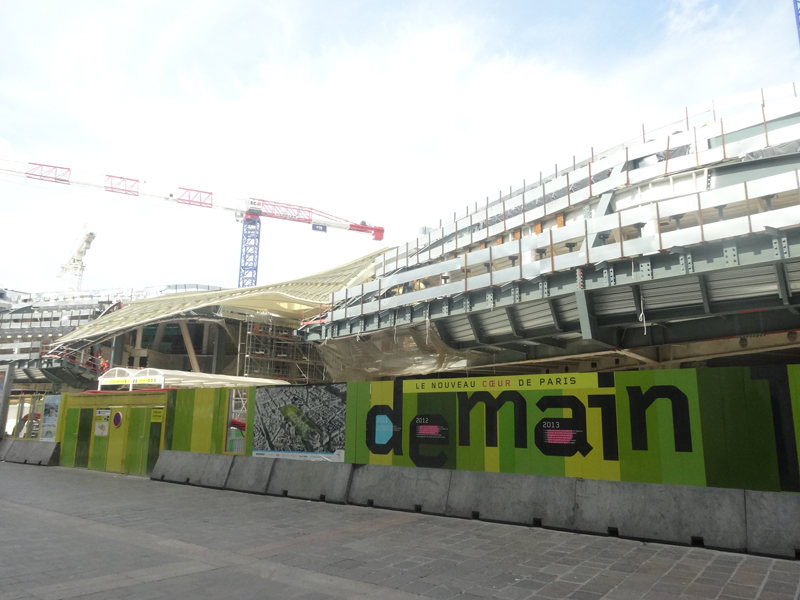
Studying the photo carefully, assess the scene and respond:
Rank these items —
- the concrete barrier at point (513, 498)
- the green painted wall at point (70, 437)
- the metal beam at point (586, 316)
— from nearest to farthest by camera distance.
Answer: the concrete barrier at point (513, 498), the metal beam at point (586, 316), the green painted wall at point (70, 437)

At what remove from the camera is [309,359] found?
4684 cm

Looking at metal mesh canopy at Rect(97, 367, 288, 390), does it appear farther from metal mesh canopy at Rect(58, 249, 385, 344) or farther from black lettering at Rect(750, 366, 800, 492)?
black lettering at Rect(750, 366, 800, 492)

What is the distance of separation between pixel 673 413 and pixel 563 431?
1.71m

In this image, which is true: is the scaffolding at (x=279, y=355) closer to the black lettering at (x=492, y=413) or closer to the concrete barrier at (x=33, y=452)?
the concrete barrier at (x=33, y=452)

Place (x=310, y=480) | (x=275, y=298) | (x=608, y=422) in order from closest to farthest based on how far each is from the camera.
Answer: (x=608, y=422) → (x=310, y=480) → (x=275, y=298)

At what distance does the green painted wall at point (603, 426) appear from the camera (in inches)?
284

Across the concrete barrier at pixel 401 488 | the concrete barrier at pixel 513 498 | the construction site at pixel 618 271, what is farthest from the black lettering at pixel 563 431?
the construction site at pixel 618 271

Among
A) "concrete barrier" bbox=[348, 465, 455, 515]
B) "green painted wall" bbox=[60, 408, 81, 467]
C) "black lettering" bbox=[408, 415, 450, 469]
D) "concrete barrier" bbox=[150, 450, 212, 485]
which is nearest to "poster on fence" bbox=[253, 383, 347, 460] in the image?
"concrete barrier" bbox=[348, 465, 455, 515]

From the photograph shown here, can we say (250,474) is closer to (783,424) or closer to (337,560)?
(337,560)

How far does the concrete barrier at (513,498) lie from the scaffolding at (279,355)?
1359 inches

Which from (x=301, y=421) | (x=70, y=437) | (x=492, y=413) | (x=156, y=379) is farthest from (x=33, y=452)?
(x=492, y=413)

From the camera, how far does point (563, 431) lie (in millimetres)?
8906

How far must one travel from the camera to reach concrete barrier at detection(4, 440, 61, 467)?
19505mm

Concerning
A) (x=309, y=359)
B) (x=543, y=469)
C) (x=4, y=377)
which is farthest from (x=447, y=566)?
(x=309, y=359)
